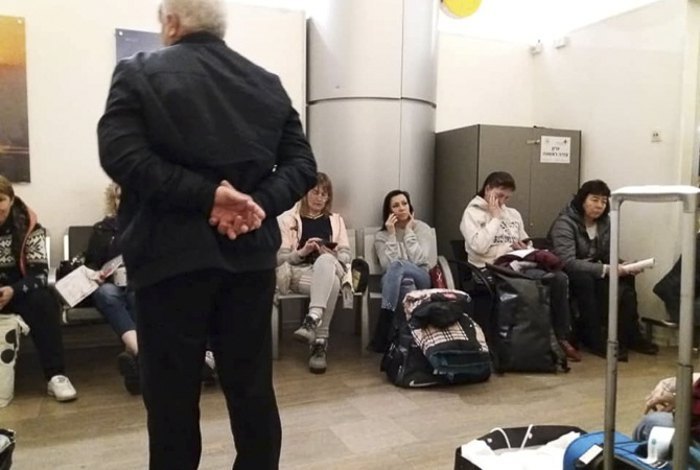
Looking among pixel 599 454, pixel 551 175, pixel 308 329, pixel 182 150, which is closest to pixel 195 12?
pixel 182 150

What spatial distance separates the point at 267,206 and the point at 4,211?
214cm

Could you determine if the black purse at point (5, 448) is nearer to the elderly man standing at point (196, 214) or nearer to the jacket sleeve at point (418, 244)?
the elderly man standing at point (196, 214)

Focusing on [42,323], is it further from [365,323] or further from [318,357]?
[365,323]

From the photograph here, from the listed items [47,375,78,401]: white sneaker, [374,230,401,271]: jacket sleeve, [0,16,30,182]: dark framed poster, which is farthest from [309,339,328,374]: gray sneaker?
[0,16,30,182]: dark framed poster

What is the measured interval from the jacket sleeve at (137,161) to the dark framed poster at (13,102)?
8.73 ft

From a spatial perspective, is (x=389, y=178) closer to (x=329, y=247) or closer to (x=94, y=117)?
(x=329, y=247)

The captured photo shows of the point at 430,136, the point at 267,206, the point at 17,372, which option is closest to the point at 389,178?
the point at 430,136

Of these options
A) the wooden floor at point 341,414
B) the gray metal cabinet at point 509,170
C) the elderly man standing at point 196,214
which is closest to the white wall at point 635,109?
the gray metal cabinet at point 509,170

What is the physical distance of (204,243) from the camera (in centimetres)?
124

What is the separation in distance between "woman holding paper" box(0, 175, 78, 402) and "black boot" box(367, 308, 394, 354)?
1657 millimetres

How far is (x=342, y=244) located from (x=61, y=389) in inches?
67.1

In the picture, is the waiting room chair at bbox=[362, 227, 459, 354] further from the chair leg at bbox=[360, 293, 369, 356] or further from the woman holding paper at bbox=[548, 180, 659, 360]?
the woman holding paper at bbox=[548, 180, 659, 360]

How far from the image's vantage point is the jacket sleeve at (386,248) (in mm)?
3600

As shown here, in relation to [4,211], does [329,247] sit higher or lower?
lower
